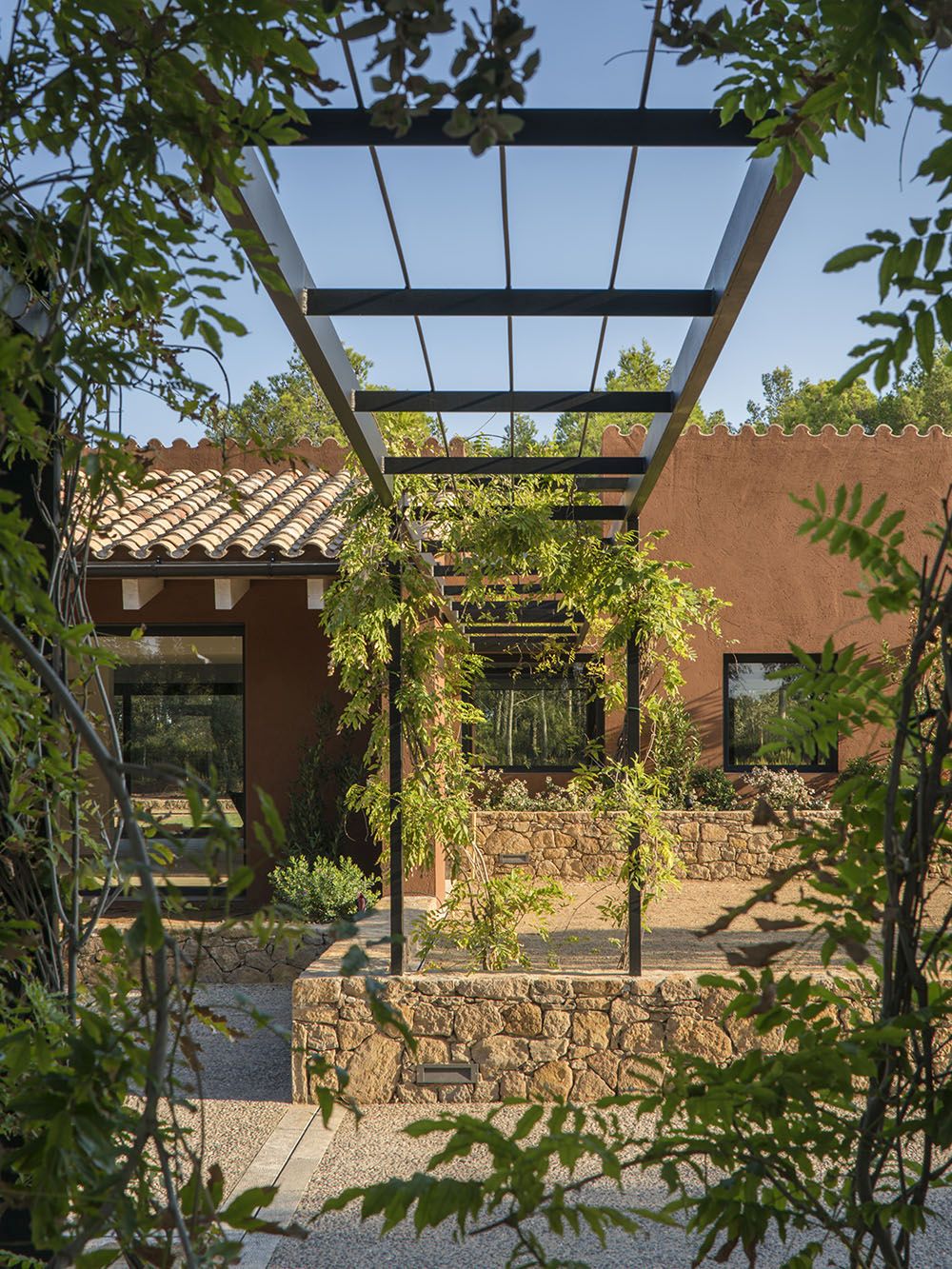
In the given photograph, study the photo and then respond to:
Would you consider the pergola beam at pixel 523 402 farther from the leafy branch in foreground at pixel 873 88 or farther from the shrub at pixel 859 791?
the shrub at pixel 859 791

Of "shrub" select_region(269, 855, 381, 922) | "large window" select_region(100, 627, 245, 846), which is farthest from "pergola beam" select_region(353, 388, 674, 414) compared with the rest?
"large window" select_region(100, 627, 245, 846)

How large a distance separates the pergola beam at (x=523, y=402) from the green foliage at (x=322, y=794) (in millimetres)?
4860

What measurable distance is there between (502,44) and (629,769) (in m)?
5.52

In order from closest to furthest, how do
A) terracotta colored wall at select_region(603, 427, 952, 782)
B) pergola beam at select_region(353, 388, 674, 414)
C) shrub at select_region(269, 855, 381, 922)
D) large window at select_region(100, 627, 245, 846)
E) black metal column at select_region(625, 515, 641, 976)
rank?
1. pergola beam at select_region(353, 388, 674, 414)
2. black metal column at select_region(625, 515, 641, 976)
3. shrub at select_region(269, 855, 381, 922)
4. large window at select_region(100, 627, 245, 846)
5. terracotta colored wall at select_region(603, 427, 952, 782)

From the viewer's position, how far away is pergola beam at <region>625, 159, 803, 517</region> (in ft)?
9.56

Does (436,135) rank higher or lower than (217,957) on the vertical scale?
higher

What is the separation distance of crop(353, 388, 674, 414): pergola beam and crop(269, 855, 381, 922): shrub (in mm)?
4270

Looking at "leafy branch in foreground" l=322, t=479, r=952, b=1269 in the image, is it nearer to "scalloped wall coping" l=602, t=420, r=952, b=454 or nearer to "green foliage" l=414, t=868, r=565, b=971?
"green foliage" l=414, t=868, r=565, b=971

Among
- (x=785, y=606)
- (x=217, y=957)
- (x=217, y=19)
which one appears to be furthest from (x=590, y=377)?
(x=785, y=606)

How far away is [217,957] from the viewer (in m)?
8.62

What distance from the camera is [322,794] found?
31.4ft

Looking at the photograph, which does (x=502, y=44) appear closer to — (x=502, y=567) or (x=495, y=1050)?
(x=502, y=567)

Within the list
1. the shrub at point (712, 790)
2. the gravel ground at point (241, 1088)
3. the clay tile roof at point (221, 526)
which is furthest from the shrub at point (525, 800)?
the gravel ground at point (241, 1088)

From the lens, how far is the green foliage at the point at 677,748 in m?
13.3
